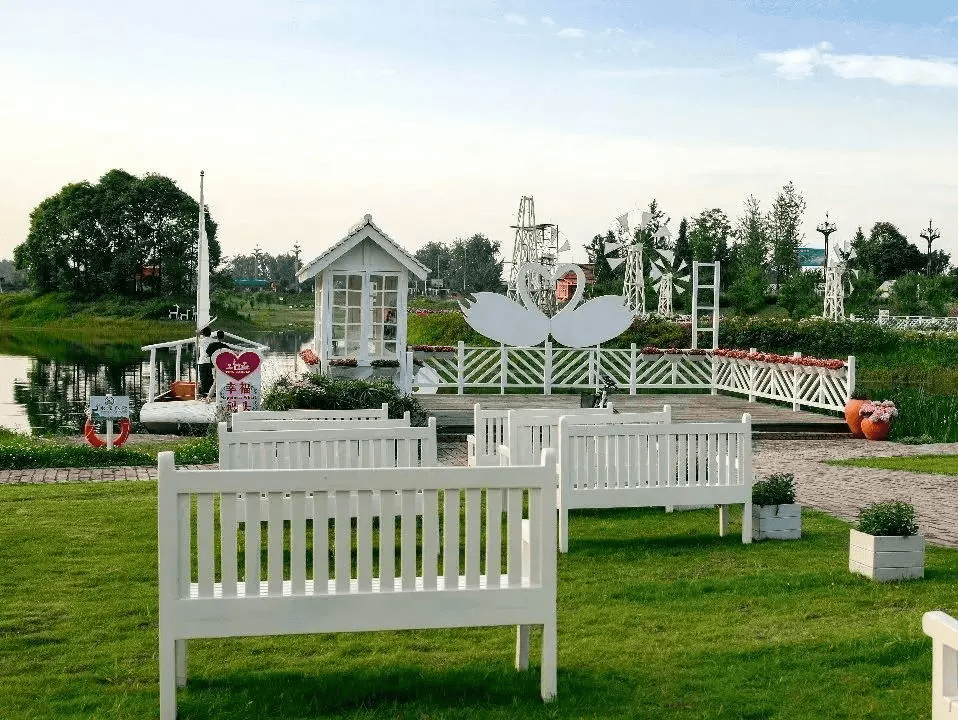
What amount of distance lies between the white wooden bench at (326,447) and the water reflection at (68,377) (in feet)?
30.6

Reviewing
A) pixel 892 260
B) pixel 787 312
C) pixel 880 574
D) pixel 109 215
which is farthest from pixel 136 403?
pixel 892 260

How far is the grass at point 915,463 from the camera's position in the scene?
40.4 ft

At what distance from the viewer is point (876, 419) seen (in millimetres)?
15953

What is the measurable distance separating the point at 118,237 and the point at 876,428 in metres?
58.0

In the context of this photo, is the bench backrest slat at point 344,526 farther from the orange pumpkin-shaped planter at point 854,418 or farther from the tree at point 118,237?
the tree at point 118,237

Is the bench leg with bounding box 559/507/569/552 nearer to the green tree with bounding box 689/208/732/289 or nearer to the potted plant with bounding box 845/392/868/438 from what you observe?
the potted plant with bounding box 845/392/868/438

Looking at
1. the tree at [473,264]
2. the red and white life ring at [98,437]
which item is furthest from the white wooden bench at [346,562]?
the tree at [473,264]

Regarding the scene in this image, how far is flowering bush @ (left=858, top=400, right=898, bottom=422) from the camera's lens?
52.4 feet

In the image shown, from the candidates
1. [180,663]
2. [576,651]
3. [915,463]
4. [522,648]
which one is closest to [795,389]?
[915,463]

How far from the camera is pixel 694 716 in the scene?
4.11m

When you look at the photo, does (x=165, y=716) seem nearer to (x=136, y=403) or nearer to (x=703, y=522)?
(x=703, y=522)

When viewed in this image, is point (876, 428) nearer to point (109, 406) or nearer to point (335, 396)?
point (335, 396)

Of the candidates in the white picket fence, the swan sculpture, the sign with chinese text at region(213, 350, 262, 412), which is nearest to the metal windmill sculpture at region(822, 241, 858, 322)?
the white picket fence

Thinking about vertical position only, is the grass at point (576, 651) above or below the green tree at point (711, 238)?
below
